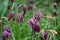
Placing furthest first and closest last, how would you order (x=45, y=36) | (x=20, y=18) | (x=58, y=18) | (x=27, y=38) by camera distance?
(x=58, y=18) < (x=27, y=38) < (x=20, y=18) < (x=45, y=36)

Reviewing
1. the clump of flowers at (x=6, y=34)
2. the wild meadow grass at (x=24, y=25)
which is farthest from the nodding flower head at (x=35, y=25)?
the clump of flowers at (x=6, y=34)

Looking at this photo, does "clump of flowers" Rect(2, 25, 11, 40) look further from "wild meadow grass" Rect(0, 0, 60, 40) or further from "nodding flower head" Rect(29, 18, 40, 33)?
"nodding flower head" Rect(29, 18, 40, 33)

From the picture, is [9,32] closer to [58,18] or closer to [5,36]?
[5,36]

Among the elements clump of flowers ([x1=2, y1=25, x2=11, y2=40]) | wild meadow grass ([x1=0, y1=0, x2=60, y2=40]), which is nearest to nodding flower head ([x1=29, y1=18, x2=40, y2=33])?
wild meadow grass ([x1=0, y1=0, x2=60, y2=40])

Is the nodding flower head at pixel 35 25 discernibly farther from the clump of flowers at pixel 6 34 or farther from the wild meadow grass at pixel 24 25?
the clump of flowers at pixel 6 34

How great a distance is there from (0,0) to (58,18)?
72 cm

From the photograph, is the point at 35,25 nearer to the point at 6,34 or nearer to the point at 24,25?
the point at 6,34

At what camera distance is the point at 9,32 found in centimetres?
123

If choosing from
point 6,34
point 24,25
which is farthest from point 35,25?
point 24,25

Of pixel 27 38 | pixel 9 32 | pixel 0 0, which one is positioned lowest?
pixel 27 38

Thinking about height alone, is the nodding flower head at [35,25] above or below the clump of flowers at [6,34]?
above

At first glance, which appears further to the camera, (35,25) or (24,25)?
(24,25)

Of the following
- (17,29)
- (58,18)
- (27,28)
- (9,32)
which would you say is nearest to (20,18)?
(9,32)

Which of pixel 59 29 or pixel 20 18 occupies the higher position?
pixel 20 18
